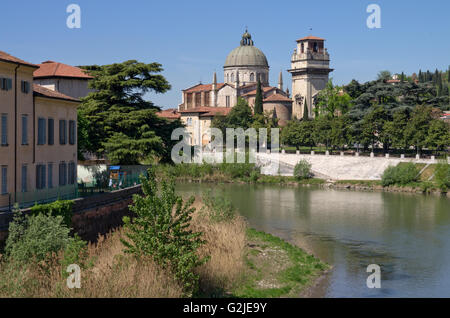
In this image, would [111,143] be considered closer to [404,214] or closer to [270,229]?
[270,229]

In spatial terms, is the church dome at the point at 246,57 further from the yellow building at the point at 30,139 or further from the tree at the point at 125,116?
the yellow building at the point at 30,139

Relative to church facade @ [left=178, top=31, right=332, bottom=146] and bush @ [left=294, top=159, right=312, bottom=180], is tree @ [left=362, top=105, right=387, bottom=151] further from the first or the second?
church facade @ [left=178, top=31, right=332, bottom=146]

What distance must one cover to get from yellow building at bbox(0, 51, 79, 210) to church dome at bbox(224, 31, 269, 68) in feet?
285

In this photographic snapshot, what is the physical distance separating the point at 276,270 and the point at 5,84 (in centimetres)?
1148

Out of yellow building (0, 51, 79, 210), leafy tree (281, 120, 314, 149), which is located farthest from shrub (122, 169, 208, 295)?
leafy tree (281, 120, 314, 149)

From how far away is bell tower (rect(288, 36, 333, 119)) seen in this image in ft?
327

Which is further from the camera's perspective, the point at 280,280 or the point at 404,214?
the point at 404,214

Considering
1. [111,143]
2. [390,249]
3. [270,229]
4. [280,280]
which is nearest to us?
[280,280]

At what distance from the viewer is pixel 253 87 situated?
356 feet

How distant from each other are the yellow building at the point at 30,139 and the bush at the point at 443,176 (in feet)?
112

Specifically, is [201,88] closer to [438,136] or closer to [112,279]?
[438,136]
